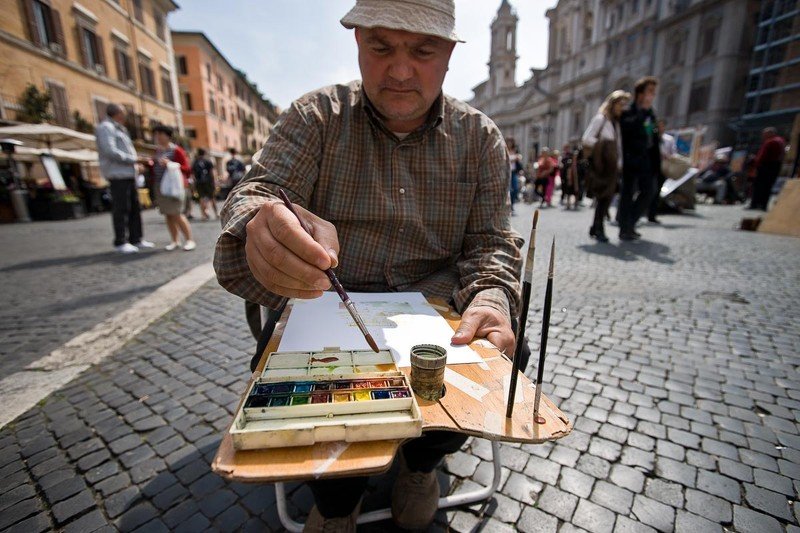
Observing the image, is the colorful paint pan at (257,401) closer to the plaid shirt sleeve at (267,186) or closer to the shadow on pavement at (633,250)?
the plaid shirt sleeve at (267,186)

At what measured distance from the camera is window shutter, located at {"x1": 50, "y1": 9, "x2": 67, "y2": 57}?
15.6 metres

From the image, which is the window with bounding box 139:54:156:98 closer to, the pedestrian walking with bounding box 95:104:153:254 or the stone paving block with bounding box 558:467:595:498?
the pedestrian walking with bounding box 95:104:153:254

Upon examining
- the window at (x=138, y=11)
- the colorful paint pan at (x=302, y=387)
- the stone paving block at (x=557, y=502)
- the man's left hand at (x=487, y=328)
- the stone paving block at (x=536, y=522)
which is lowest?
the stone paving block at (x=536, y=522)

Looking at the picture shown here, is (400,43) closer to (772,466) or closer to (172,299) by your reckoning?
(772,466)

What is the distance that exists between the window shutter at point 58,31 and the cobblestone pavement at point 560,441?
20451mm

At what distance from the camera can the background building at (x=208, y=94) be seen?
107 ft

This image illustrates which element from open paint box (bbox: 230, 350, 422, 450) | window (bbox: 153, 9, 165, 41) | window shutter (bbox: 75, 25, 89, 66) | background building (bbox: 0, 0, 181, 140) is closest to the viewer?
open paint box (bbox: 230, 350, 422, 450)

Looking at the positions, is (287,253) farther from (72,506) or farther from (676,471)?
(676,471)

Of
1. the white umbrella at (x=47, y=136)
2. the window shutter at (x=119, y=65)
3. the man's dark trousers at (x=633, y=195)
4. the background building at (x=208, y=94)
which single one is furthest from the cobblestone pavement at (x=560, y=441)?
→ the background building at (x=208, y=94)

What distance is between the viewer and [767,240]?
6469 millimetres

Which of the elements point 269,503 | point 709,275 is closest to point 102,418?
point 269,503

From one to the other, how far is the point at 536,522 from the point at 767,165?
13.1 m

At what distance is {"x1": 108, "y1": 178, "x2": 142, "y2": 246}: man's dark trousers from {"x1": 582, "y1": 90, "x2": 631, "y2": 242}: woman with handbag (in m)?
7.09

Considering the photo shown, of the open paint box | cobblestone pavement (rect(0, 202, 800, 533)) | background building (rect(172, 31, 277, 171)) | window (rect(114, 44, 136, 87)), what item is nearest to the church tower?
background building (rect(172, 31, 277, 171))
